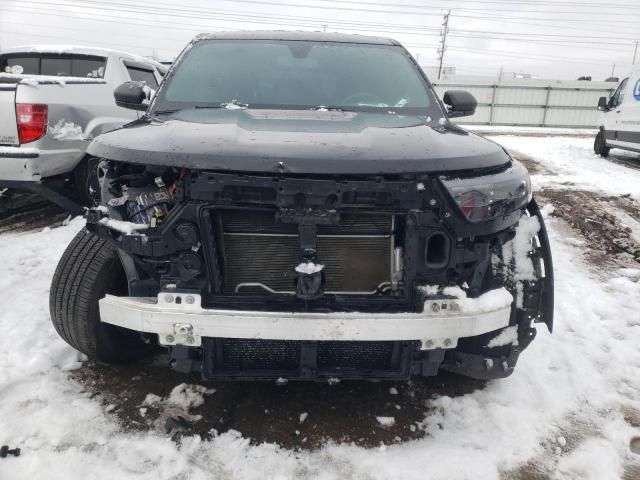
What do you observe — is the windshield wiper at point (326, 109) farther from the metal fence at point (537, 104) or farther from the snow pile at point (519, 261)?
the metal fence at point (537, 104)

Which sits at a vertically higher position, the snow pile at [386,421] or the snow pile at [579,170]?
the snow pile at [386,421]

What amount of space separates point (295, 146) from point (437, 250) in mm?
701

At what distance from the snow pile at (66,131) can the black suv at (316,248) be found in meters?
2.57

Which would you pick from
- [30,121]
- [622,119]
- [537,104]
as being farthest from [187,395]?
[537,104]

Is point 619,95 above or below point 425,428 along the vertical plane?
above

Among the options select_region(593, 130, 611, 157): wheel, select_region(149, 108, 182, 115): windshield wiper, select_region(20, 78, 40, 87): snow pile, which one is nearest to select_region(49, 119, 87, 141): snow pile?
select_region(20, 78, 40, 87): snow pile

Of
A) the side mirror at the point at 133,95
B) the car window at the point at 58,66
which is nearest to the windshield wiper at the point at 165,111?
the side mirror at the point at 133,95

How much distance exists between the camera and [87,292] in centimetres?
238

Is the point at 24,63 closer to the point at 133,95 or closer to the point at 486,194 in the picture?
the point at 133,95

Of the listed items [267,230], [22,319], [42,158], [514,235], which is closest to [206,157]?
[267,230]

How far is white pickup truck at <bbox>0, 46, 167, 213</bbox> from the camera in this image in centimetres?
414

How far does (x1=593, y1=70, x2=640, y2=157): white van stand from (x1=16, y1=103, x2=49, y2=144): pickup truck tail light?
11.3 meters

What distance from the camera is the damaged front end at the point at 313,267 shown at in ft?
5.97

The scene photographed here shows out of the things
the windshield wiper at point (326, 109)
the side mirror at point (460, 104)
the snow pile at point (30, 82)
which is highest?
the side mirror at point (460, 104)
